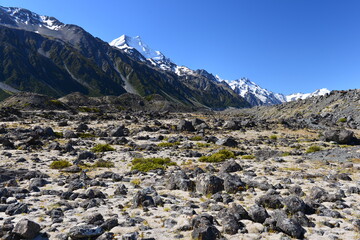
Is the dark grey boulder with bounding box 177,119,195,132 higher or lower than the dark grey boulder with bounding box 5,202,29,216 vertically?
higher

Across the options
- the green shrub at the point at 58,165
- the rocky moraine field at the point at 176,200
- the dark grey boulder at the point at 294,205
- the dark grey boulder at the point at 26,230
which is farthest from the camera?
the green shrub at the point at 58,165

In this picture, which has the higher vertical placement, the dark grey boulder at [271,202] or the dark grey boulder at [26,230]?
the dark grey boulder at [271,202]

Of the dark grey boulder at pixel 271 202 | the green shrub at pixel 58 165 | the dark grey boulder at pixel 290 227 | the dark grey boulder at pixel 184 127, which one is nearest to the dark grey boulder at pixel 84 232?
the dark grey boulder at pixel 290 227

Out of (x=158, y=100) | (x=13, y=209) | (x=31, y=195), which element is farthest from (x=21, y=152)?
(x=158, y=100)

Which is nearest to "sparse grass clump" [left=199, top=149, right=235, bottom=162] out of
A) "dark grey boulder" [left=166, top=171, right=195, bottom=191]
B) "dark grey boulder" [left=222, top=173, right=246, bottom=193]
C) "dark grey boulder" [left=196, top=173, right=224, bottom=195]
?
"dark grey boulder" [left=166, top=171, right=195, bottom=191]

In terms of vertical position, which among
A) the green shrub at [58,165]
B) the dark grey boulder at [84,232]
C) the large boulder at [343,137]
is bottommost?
the dark grey boulder at [84,232]

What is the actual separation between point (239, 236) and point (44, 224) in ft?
27.2

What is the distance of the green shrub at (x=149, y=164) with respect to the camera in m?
21.4

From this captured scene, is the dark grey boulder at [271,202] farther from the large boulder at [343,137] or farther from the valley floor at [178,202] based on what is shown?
the large boulder at [343,137]

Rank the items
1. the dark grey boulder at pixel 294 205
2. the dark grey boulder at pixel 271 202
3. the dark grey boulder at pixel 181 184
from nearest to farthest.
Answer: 1. the dark grey boulder at pixel 294 205
2. the dark grey boulder at pixel 271 202
3. the dark grey boulder at pixel 181 184

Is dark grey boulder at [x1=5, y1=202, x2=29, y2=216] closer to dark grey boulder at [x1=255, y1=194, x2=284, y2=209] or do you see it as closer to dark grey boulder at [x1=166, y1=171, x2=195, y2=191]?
dark grey boulder at [x1=166, y1=171, x2=195, y2=191]

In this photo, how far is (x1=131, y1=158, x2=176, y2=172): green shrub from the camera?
21.4m

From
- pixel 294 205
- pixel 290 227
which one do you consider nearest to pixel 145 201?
pixel 290 227

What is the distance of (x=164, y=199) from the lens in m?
13.8
